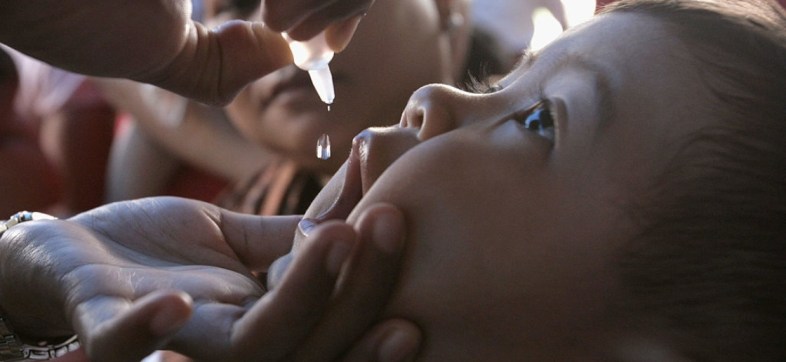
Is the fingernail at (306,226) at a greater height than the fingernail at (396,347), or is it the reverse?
the fingernail at (306,226)

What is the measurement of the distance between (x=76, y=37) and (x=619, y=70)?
411mm

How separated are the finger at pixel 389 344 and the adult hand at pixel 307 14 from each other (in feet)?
0.71

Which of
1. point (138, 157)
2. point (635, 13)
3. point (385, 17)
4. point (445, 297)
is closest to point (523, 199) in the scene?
point (445, 297)

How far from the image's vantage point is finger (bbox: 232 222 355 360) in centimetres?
57

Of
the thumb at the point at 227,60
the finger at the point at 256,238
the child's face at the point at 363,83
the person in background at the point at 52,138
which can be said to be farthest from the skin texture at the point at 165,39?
the person in background at the point at 52,138

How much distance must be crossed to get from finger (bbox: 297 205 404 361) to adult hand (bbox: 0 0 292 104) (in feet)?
0.83

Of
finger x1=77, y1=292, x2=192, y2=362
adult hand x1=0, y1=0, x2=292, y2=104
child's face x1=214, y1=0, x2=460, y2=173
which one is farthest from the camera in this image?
child's face x1=214, y1=0, x2=460, y2=173

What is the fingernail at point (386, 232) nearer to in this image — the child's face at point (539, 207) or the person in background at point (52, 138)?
the child's face at point (539, 207)

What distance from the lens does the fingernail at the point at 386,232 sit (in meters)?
0.65

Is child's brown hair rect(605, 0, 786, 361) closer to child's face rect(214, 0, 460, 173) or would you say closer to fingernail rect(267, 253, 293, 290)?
fingernail rect(267, 253, 293, 290)

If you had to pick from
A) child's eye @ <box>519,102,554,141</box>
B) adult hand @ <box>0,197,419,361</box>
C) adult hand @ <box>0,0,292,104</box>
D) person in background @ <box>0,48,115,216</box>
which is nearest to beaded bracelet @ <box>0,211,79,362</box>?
adult hand @ <box>0,197,419,361</box>

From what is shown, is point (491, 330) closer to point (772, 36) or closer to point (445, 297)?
point (445, 297)

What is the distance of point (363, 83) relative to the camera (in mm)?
1439

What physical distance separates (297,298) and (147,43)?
0.30 metres
